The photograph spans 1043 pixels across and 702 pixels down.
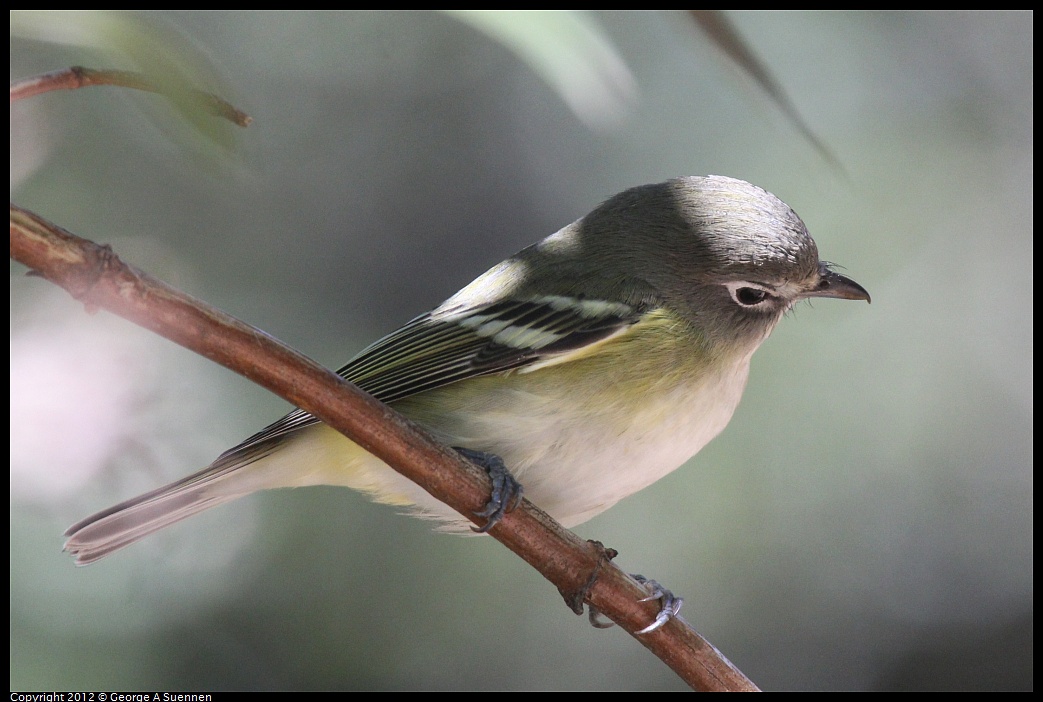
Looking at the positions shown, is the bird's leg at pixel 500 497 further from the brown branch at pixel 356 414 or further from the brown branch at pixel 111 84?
the brown branch at pixel 111 84

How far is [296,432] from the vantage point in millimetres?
2434

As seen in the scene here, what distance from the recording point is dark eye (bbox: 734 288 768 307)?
247 cm


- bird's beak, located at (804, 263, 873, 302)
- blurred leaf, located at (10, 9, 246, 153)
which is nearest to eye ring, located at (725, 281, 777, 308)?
bird's beak, located at (804, 263, 873, 302)

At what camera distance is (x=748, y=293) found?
2473 mm

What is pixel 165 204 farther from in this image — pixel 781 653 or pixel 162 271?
pixel 781 653

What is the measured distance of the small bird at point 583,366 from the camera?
2.22 metres

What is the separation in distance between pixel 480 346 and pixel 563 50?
131 centimetres

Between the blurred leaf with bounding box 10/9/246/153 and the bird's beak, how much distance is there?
6.27 feet

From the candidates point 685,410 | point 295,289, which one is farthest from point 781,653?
point 295,289

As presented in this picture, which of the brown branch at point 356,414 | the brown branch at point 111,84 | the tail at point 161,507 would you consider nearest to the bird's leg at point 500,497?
the brown branch at point 356,414

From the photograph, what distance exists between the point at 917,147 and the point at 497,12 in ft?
14.6

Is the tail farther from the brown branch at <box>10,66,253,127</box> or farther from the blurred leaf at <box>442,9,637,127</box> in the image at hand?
the blurred leaf at <box>442,9,637,127</box>

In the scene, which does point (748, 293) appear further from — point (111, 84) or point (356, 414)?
point (111, 84)

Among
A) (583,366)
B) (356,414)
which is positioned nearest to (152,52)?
(356,414)
